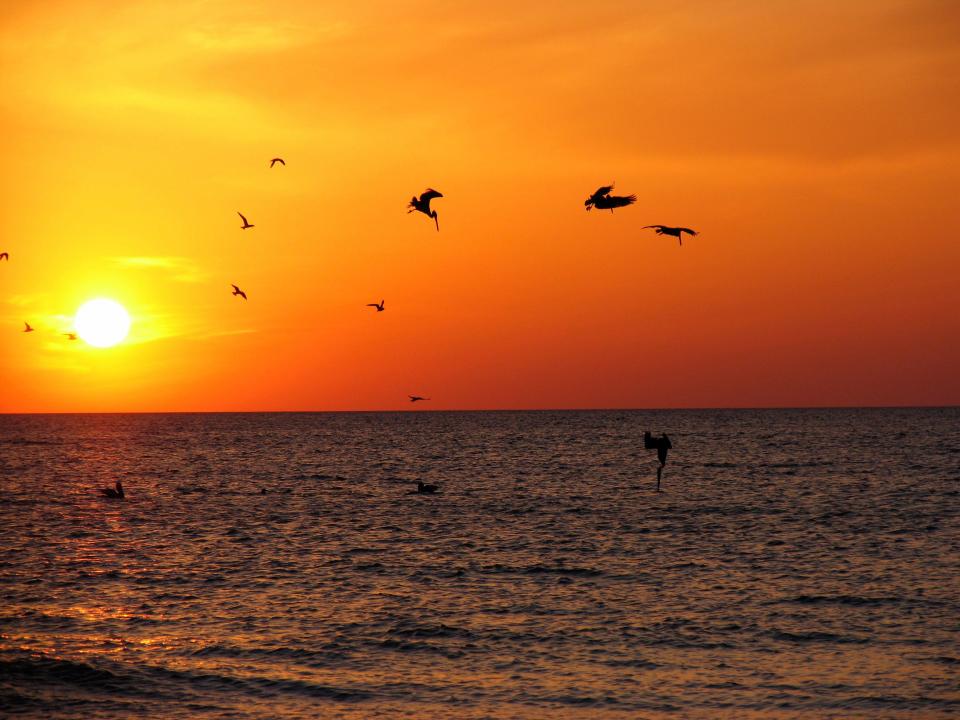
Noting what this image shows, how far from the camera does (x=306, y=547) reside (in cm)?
4819

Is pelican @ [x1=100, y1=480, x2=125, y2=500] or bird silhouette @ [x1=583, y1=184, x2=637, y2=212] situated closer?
bird silhouette @ [x1=583, y1=184, x2=637, y2=212]

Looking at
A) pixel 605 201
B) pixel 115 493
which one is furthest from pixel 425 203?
pixel 115 493

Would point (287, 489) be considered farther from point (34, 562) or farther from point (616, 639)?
point (616, 639)

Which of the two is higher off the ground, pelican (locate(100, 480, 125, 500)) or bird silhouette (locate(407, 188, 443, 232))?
bird silhouette (locate(407, 188, 443, 232))

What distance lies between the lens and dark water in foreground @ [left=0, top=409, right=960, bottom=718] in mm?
24375

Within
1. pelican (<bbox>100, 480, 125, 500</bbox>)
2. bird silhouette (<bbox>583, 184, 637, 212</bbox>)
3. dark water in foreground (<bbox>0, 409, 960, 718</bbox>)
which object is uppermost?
bird silhouette (<bbox>583, 184, 637, 212</bbox>)

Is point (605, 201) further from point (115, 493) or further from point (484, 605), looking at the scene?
point (115, 493)

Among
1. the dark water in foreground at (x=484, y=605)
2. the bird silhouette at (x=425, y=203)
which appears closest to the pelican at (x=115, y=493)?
the dark water in foreground at (x=484, y=605)

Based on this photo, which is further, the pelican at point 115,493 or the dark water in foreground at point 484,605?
the pelican at point 115,493

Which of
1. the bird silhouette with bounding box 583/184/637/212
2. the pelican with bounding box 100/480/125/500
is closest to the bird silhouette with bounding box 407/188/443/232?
the bird silhouette with bounding box 583/184/637/212

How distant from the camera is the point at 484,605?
3428 cm

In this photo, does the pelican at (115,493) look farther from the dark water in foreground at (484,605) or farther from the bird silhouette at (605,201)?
the bird silhouette at (605,201)

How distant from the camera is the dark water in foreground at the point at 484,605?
24375 millimetres

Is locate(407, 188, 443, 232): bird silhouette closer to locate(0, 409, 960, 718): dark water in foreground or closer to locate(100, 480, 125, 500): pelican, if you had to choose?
locate(0, 409, 960, 718): dark water in foreground
